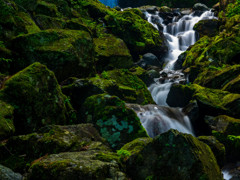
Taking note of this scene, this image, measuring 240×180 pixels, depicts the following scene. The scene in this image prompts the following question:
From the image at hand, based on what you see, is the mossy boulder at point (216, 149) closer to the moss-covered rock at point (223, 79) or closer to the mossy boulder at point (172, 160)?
the mossy boulder at point (172, 160)

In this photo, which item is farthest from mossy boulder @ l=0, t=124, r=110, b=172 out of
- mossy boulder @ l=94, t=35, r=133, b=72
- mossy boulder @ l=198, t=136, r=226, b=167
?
mossy boulder @ l=94, t=35, r=133, b=72

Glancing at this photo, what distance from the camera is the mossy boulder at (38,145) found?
11.7ft

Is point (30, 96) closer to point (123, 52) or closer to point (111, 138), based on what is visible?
point (111, 138)

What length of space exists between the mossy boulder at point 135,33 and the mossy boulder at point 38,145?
47.8 feet

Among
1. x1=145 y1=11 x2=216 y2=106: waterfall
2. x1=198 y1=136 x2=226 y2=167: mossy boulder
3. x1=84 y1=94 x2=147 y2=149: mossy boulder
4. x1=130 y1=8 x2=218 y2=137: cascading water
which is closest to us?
x1=84 y1=94 x2=147 y2=149: mossy boulder

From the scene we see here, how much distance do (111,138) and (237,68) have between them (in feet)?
29.9

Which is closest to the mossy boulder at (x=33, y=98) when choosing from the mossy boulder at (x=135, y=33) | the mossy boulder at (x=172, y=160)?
the mossy boulder at (x=172, y=160)

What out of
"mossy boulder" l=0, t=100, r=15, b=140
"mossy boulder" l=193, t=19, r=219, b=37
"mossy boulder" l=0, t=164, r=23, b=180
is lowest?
"mossy boulder" l=0, t=164, r=23, b=180

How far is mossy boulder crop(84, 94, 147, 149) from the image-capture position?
552 cm

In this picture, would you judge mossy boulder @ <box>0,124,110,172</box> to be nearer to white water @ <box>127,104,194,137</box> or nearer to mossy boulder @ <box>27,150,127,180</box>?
mossy boulder @ <box>27,150,127,180</box>

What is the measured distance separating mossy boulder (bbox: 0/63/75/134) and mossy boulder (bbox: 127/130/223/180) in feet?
8.31

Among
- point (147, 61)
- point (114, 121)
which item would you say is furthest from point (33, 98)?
point (147, 61)

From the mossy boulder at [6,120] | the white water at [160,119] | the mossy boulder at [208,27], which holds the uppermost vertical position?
the mossy boulder at [208,27]

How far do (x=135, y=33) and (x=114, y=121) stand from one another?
14.6 m
